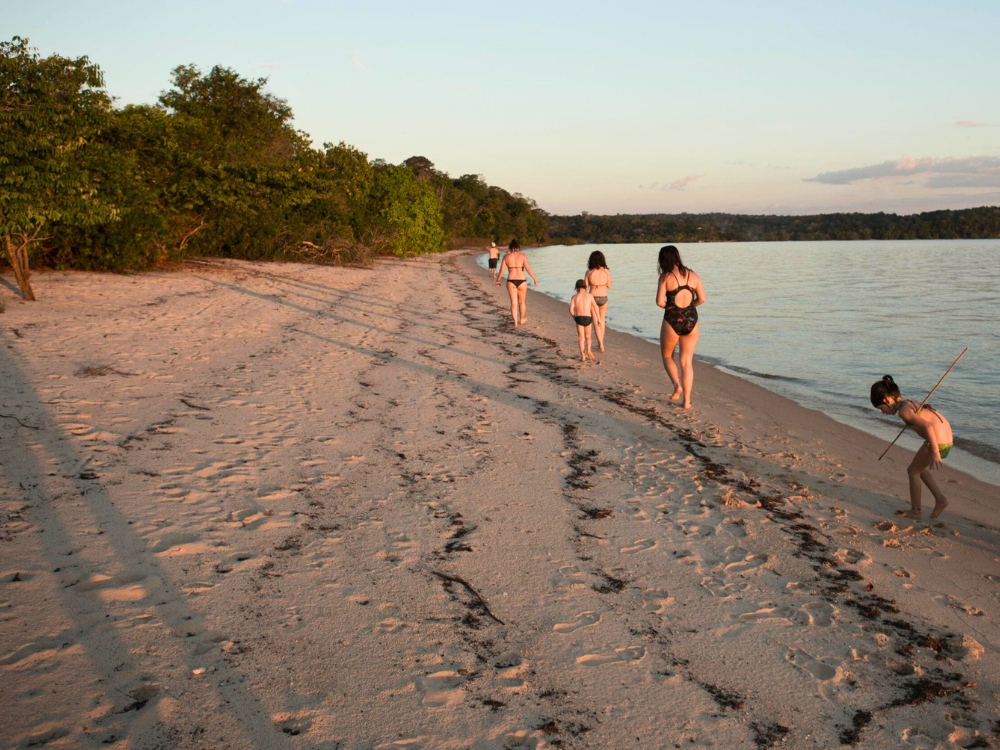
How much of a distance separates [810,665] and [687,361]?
5293 mm

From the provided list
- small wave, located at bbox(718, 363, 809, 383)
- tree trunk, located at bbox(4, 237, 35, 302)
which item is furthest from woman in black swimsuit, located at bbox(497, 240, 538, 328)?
tree trunk, located at bbox(4, 237, 35, 302)

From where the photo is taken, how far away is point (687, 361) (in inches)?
325

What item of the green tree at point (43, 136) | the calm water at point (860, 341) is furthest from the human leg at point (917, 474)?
the green tree at point (43, 136)

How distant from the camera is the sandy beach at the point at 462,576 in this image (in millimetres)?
2801

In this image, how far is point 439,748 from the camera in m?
2.62

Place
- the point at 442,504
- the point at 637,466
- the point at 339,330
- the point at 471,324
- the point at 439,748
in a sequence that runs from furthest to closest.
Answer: the point at 471,324, the point at 339,330, the point at 637,466, the point at 442,504, the point at 439,748

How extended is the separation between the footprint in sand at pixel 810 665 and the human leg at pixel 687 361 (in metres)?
Answer: 5.00

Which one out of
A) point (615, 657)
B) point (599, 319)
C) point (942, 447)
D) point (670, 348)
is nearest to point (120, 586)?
point (615, 657)

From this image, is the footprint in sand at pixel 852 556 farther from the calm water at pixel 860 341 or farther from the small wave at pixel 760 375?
the small wave at pixel 760 375

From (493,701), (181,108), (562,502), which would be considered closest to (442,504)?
(562,502)

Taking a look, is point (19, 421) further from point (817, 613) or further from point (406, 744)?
point (817, 613)

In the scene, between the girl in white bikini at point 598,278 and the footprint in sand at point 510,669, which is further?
the girl in white bikini at point 598,278

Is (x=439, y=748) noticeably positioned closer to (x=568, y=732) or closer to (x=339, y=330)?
(x=568, y=732)

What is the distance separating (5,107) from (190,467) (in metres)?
9.37
